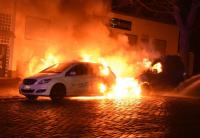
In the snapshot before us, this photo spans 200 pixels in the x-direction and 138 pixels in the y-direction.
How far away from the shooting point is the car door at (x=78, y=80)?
1865 cm

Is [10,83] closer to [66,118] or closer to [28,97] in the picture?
[28,97]

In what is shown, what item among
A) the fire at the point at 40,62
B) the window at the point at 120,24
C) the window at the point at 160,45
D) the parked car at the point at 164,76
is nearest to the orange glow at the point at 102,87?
the parked car at the point at 164,76

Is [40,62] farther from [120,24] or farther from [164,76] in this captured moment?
[120,24]

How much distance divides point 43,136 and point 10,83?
48.1ft

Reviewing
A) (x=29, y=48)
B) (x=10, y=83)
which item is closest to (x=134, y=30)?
(x=29, y=48)

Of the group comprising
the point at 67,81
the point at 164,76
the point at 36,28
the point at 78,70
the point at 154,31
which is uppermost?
the point at 154,31

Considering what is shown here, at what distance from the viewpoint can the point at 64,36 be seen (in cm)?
2819

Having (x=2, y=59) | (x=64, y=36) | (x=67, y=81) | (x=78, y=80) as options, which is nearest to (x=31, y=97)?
(x=67, y=81)

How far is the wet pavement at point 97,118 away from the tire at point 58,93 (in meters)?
0.24

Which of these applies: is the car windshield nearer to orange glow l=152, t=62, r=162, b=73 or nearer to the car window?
the car window

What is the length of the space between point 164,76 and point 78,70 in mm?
5483

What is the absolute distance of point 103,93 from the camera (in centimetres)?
2006

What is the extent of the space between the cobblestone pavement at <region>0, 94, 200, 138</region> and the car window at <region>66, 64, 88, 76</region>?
0.98m

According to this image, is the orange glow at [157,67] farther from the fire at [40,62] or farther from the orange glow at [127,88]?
the fire at [40,62]
